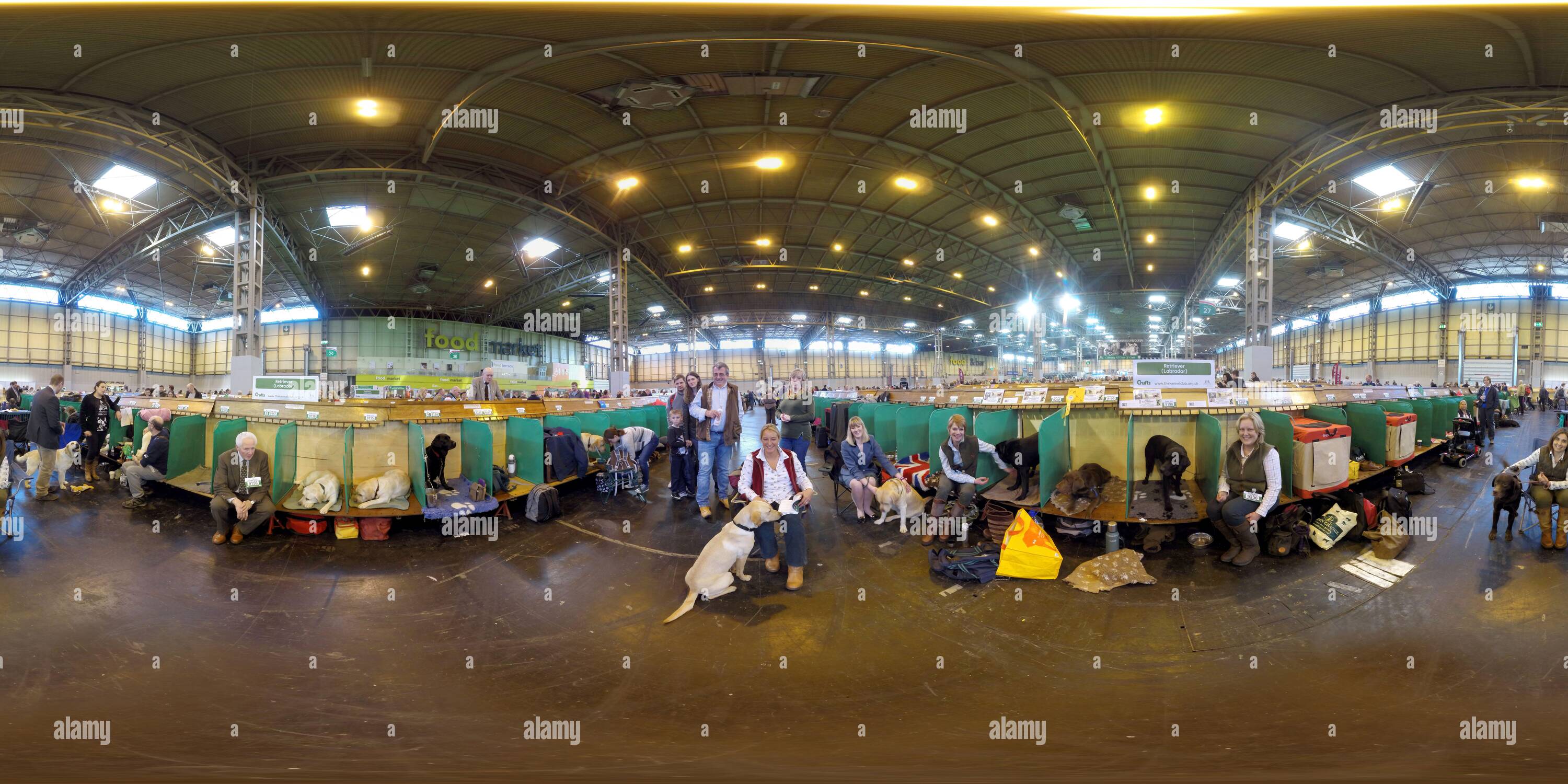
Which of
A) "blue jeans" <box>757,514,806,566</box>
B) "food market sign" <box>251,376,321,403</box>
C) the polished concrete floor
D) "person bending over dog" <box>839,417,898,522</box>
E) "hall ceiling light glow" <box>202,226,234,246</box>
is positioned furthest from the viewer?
"hall ceiling light glow" <box>202,226,234,246</box>

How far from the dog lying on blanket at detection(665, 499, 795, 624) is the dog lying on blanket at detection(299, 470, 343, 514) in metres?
3.67

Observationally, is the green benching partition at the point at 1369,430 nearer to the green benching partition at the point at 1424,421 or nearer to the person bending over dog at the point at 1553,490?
the person bending over dog at the point at 1553,490

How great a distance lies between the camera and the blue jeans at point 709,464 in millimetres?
5727

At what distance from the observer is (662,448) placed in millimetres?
10648

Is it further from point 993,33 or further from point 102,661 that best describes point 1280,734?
point 993,33

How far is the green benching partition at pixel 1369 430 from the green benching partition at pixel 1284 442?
217 cm

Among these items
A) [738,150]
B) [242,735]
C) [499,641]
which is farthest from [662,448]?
[242,735]

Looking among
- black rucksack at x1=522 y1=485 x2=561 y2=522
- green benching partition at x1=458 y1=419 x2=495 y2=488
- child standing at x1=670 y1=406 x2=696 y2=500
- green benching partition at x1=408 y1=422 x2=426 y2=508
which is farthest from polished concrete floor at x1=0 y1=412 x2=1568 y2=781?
child standing at x1=670 y1=406 x2=696 y2=500

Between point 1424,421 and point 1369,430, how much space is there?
3.66m

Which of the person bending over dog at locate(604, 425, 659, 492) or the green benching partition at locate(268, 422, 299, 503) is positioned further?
the person bending over dog at locate(604, 425, 659, 492)

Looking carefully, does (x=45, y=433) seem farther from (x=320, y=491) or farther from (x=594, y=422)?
(x=594, y=422)

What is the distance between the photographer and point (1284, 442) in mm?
4445

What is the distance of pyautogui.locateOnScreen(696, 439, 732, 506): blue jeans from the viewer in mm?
5727

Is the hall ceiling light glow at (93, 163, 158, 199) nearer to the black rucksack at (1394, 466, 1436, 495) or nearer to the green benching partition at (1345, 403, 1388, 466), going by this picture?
the green benching partition at (1345, 403, 1388, 466)
